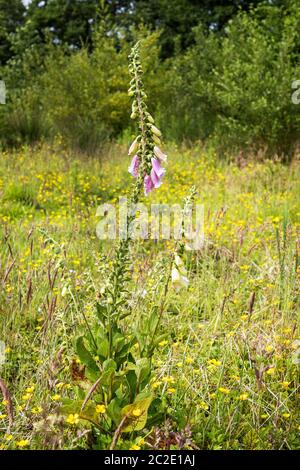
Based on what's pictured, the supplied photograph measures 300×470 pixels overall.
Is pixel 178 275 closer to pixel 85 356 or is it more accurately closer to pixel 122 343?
pixel 122 343

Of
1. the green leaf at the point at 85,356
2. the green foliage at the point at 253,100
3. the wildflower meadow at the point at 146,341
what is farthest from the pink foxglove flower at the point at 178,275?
the green foliage at the point at 253,100

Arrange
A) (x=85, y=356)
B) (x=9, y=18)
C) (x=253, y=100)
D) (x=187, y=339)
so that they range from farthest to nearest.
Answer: (x=9, y=18)
(x=253, y=100)
(x=187, y=339)
(x=85, y=356)

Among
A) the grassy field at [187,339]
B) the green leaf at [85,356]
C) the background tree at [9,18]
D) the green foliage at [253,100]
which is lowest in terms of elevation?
the grassy field at [187,339]

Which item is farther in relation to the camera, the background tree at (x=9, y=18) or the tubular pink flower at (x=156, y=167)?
the background tree at (x=9, y=18)

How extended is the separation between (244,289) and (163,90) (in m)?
8.87

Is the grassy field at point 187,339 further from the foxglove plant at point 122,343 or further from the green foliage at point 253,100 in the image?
the green foliage at point 253,100

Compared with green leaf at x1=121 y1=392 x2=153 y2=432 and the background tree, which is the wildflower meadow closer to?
green leaf at x1=121 y1=392 x2=153 y2=432

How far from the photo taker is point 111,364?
6.59 ft

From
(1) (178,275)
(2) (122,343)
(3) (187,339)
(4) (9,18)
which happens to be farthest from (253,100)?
(4) (9,18)

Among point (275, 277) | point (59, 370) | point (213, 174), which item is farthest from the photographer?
point (213, 174)

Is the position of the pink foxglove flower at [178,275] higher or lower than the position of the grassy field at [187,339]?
higher

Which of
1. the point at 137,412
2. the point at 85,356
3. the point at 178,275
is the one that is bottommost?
the point at 137,412
